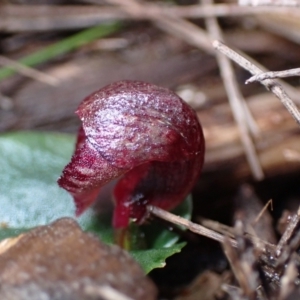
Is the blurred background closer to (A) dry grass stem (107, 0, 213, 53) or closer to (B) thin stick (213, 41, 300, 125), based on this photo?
(A) dry grass stem (107, 0, 213, 53)


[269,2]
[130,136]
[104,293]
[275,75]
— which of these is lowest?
[104,293]

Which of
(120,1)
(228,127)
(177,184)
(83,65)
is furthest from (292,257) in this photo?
(120,1)

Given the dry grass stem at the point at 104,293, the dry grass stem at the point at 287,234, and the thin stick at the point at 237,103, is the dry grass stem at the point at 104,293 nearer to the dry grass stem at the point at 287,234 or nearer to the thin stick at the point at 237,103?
the dry grass stem at the point at 287,234

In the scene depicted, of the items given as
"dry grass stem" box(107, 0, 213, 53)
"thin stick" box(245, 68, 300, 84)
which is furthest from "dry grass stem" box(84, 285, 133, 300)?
"dry grass stem" box(107, 0, 213, 53)

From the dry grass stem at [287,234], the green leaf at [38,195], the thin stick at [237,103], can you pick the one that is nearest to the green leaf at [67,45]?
the thin stick at [237,103]

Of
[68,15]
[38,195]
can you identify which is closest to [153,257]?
[38,195]

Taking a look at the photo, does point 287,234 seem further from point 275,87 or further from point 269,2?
point 269,2
